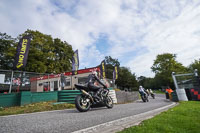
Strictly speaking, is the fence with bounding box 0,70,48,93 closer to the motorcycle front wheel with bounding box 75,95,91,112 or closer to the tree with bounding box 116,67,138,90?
the motorcycle front wheel with bounding box 75,95,91,112

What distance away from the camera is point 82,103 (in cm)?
521

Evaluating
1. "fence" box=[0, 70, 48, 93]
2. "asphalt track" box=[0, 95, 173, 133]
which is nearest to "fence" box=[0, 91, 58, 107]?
"fence" box=[0, 70, 48, 93]

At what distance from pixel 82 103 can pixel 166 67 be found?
49.7 m

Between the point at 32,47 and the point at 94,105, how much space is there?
2609cm

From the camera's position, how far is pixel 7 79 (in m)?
8.78

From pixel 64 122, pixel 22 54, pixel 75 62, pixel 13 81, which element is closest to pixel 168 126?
pixel 64 122

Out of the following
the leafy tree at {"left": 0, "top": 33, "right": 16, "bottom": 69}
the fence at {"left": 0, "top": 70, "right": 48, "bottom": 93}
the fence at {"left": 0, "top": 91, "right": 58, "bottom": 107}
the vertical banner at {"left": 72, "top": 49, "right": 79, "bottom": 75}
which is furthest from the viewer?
the leafy tree at {"left": 0, "top": 33, "right": 16, "bottom": 69}

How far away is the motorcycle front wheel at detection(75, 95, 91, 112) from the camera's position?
4.97 m

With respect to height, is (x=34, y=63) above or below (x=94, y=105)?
above

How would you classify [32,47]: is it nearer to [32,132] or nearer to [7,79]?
[7,79]

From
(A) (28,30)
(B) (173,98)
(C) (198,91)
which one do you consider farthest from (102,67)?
(A) (28,30)

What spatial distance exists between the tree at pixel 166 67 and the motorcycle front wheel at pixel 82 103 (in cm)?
4529

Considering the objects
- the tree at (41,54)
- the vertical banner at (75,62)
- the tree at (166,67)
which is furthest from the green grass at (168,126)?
the tree at (166,67)

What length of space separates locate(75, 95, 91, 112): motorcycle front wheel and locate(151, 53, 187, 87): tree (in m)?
45.3
